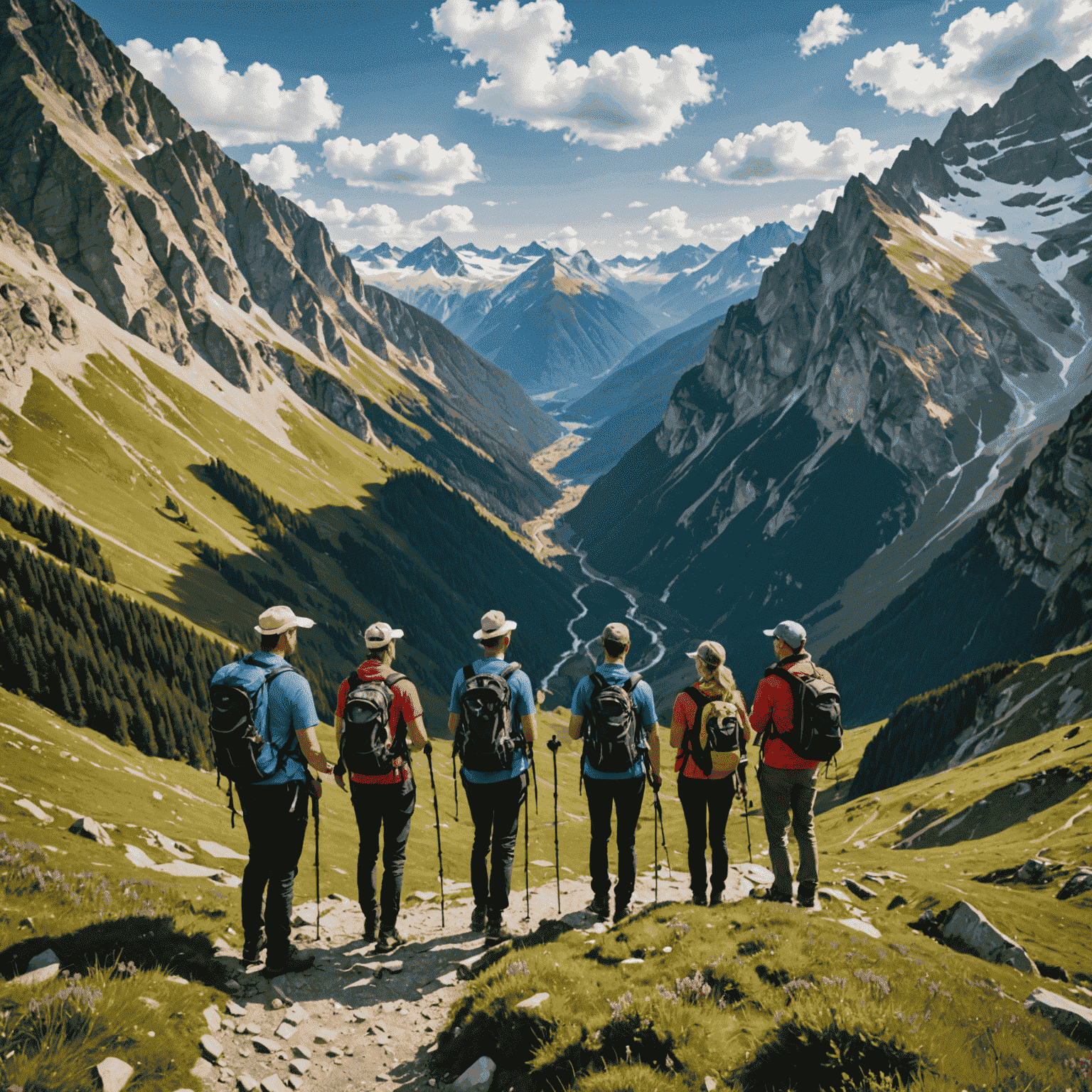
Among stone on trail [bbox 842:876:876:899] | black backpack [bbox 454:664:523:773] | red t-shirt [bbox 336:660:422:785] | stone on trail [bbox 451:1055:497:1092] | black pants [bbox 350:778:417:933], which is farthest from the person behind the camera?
stone on trail [bbox 842:876:876:899]

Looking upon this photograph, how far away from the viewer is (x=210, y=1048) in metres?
9.75

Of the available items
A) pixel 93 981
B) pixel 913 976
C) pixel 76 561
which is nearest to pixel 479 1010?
pixel 93 981

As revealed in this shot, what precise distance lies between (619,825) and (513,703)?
3710mm

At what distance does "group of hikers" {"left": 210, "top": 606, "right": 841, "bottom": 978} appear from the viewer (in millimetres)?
12219

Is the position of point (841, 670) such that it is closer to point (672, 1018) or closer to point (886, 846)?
point (886, 846)

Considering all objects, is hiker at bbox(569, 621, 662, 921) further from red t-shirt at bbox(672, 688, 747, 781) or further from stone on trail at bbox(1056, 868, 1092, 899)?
stone on trail at bbox(1056, 868, 1092, 899)

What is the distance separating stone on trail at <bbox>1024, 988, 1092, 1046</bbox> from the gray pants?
4212mm

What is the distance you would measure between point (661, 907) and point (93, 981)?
35.6ft

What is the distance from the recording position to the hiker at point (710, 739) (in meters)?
14.2

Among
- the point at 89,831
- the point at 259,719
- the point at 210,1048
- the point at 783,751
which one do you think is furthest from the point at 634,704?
the point at 89,831

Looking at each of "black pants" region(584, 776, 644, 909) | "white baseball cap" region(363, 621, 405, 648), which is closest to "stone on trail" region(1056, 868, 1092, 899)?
"black pants" region(584, 776, 644, 909)

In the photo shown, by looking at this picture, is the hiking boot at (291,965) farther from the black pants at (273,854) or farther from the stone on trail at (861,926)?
the stone on trail at (861,926)

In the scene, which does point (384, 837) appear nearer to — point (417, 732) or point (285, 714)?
point (417, 732)

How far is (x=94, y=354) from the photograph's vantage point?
17750 centimetres
